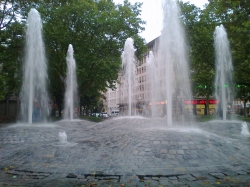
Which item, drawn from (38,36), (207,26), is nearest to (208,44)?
(207,26)

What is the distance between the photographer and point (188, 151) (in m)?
7.67

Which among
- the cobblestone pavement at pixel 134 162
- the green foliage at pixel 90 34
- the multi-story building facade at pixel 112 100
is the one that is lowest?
the cobblestone pavement at pixel 134 162

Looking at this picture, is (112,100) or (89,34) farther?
(112,100)

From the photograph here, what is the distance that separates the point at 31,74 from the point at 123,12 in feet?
48.4

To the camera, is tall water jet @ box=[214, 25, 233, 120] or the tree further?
the tree

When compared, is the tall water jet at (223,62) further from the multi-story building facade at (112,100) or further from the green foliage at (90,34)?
the multi-story building facade at (112,100)

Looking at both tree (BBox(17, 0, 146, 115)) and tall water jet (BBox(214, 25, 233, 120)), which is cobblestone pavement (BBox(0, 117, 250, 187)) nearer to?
tall water jet (BBox(214, 25, 233, 120))

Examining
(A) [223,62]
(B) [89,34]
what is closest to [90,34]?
(B) [89,34]

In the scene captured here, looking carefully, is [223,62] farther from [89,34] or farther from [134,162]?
[134,162]

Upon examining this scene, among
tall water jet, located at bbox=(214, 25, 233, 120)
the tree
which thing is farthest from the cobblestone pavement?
the tree

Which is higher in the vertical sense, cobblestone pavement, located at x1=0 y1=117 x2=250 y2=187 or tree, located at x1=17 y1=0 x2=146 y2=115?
tree, located at x1=17 y1=0 x2=146 y2=115

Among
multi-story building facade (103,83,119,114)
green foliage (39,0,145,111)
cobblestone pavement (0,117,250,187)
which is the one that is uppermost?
green foliage (39,0,145,111)

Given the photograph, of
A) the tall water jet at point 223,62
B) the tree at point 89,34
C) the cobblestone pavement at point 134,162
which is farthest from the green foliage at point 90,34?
the cobblestone pavement at point 134,162

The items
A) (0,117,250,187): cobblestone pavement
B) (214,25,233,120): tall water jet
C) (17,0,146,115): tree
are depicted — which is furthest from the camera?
(17,0,146,115): tree
